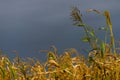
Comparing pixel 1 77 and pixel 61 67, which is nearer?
pixel 61 67

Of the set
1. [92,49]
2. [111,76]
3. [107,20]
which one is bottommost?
[111,76]

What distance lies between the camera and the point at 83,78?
3.62 m

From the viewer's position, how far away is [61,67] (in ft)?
12.1

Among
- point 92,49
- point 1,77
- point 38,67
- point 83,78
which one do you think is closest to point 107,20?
point 92,49

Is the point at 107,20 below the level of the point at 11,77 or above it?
above

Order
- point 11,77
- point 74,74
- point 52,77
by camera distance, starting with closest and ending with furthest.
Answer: point 74,74 < point 52,77 < point 11,77

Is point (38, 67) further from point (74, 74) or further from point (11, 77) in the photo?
point (74, 74)

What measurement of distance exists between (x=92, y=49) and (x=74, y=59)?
0.37 meters

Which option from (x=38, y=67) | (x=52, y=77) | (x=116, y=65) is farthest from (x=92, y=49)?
(x=38, y=67)

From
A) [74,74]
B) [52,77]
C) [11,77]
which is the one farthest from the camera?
[11,77]

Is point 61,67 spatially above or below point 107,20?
below

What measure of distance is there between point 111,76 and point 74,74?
35 cm

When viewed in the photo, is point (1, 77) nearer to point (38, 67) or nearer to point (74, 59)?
point (38, 67)

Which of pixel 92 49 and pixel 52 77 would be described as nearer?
pixel 92 49
